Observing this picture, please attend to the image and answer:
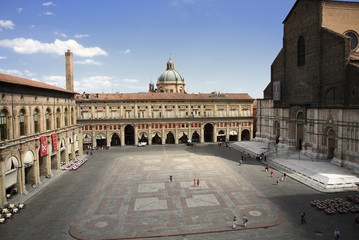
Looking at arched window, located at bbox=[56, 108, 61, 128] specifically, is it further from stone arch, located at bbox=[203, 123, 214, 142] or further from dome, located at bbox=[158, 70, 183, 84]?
dome, located at bbox=[158, 70, 183, 84]

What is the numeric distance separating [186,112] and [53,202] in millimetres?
48367

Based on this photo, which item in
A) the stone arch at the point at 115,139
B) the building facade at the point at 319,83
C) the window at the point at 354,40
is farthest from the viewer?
the stone arch at the point at 115,139

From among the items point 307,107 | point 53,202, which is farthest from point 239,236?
point 307,107

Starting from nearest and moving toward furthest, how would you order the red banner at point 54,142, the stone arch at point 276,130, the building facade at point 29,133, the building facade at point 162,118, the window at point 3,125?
the window at point 3,125 → the building facade at point 29,133 → the red banner at point 54,142 → the stone arch at point 276,130 → the building facade at point 162,118

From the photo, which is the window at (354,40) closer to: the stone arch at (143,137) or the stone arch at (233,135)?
the stone arch at (233,135)

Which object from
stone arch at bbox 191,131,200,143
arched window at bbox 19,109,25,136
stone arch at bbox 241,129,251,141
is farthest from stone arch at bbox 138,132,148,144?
arched window at bbox 19,109,25,136

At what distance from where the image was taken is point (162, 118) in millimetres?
72312

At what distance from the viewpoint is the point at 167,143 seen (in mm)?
76188

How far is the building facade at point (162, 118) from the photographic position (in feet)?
230

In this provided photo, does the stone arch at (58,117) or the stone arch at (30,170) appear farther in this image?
the stone arch at (58,117)

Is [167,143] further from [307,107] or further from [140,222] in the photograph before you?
[140,222]

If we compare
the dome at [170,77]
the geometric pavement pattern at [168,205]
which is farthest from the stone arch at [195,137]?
the geometric pavement pattern at [168,205]

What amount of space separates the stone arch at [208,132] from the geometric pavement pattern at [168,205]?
114ft

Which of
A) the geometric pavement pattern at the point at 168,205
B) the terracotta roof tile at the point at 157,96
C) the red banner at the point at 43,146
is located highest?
the terracotta roof tile at the point at 157,96
